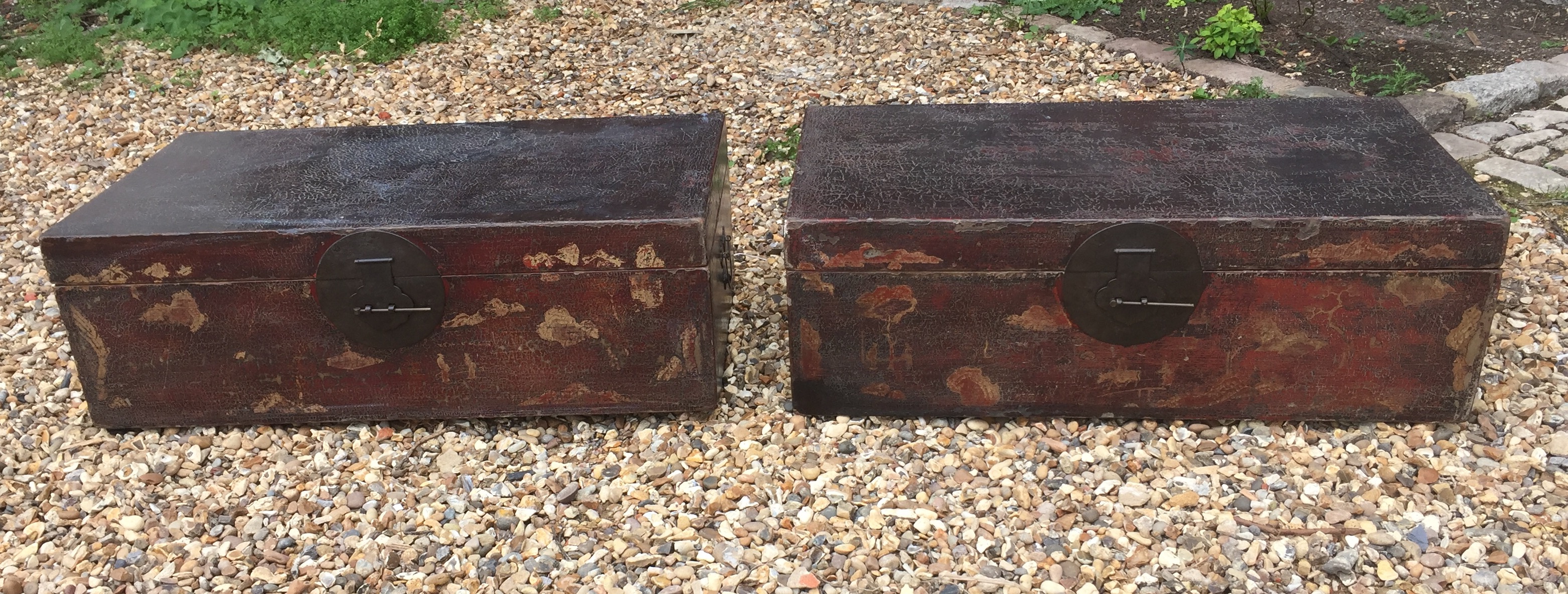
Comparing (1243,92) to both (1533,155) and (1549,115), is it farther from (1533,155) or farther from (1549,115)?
(1549,115)

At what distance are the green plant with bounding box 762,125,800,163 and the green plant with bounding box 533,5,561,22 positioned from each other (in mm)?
1664

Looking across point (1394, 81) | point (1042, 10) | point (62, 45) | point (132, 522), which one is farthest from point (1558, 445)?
point (62, 45)

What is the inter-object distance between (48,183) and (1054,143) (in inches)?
136

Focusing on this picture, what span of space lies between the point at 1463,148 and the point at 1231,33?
2.96 ft

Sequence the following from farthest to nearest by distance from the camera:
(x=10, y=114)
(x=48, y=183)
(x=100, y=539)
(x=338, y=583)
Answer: (x=10, y=114) → (x=48, y=183) → (x=100, y=539) → (x=338, y=583)

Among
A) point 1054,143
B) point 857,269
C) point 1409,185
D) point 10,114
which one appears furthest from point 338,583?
point 10,114

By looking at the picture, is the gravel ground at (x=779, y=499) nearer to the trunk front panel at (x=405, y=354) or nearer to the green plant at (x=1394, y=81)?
the trunk front panel at (x=405, y=354)

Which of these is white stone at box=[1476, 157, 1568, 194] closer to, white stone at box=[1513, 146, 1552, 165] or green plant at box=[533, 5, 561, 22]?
white stone at box=[1513, 146, 1552, 165]

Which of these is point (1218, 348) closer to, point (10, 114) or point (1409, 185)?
point (1409, 185)

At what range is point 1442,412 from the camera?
2.33 meters

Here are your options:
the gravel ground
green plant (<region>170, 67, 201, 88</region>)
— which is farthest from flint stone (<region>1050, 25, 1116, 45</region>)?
green plant (<region>170, 67, 201, 88</region>)

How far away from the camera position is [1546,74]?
166 inches

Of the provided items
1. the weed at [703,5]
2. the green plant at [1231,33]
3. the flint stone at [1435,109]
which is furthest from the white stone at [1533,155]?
the weed at [703,5]

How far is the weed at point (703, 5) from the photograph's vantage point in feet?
17.7
